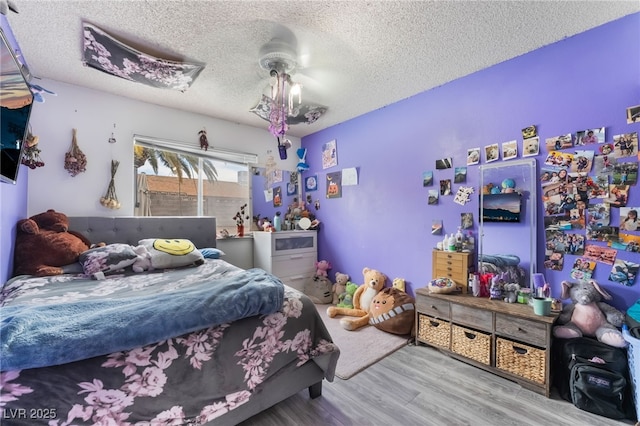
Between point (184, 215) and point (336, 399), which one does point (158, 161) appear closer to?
point (184, 215)

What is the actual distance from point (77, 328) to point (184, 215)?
2.48 meters

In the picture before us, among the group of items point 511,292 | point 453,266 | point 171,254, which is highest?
point 171,254

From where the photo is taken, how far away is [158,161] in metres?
3.20

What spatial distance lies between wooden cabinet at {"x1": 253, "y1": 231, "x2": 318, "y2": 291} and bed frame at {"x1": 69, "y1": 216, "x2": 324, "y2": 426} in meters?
0.62

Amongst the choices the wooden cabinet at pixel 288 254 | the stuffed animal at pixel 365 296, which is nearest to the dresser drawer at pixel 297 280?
the wooden cabinet at pixel 288 254

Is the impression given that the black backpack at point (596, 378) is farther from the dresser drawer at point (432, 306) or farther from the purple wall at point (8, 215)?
the purple wall at point (8, 215)

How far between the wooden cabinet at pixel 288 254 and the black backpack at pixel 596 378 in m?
2.68

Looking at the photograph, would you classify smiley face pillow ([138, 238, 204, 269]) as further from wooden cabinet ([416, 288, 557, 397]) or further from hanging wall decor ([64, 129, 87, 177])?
wooden cabinet ([416, 288, 557, 397])

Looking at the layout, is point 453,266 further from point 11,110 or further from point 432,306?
point 11,110

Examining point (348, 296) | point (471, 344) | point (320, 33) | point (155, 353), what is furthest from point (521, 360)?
point (320, 33)

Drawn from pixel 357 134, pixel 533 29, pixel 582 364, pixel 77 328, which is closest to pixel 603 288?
pixel 582 364

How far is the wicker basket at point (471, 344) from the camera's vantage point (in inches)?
77.3

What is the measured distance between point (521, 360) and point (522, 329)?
20 cm

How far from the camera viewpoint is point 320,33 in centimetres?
184
